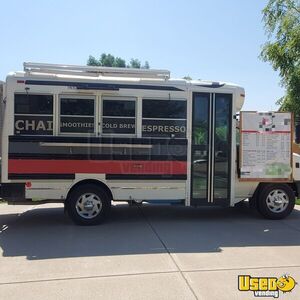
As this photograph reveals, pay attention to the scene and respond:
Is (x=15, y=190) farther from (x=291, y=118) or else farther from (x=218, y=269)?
(x=291, y=118)

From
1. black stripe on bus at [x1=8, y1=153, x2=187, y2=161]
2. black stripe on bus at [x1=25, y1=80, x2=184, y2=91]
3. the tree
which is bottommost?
black stripe on bus at [x1=8, y1=153, x2=187, y2=161]

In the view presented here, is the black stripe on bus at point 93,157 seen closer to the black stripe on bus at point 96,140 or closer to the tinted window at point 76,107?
the black stripe on bus at point 96,140

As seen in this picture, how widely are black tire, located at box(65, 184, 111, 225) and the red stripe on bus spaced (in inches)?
15.2

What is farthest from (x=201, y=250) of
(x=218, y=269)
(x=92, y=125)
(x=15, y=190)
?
(x=15, y=190)

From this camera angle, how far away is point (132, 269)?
230 inches

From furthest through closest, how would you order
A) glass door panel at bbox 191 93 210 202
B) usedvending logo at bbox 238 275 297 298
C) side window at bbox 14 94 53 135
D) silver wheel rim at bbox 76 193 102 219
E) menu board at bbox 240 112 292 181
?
menu board at bbox 240 112 292 181 < glass door panel at bbox 191 93 210 202 < silver wheel rim at bbox 76 193 102 219 < side window at bbox 14 94 53 135 < usedvending logo at bbox 238 275 297 298

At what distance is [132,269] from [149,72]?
174 inches

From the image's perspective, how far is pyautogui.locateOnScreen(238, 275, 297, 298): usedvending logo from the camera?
16.5 ft

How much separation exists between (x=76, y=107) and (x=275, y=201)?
188 inches

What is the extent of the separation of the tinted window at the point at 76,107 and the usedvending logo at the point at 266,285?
453 cm

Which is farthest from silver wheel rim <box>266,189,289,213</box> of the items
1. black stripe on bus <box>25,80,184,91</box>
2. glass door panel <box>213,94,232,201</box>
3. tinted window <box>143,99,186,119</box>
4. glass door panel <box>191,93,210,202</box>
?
black stripe on bus <box>25,80,184,91</box>

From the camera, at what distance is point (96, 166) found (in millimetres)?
8508

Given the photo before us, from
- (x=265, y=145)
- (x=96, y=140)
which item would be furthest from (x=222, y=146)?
(x=96, y=140)

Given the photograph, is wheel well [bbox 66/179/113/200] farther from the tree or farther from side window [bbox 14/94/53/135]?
the tree
